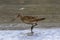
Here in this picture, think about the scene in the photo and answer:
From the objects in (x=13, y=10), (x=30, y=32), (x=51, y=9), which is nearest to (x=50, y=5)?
(x=51, y=9)

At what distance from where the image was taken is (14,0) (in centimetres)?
336

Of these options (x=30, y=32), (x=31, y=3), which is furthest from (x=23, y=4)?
(x=30, y=32)

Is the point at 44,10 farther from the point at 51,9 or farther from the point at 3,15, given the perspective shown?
the point at 3,15

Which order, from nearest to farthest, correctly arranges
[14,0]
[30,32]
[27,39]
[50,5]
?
1. [27,39]
2. [30,32]
3. [50,5]
4. [14,0]

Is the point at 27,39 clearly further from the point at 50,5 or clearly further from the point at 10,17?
the point at 50,5

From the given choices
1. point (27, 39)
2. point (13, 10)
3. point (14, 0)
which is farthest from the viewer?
point (14, 0)

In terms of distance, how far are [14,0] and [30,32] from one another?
5.77 ft

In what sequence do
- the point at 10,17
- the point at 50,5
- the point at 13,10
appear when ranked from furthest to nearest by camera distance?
1. the point at 50,5
2. the point at 13,10
3. the point at 10,17

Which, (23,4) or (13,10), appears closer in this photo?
(13,10)

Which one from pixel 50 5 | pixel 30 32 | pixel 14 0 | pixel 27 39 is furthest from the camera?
pixel 14 0

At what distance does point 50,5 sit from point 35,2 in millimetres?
294

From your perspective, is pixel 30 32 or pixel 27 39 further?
pixel 30 32

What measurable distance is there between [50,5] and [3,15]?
0.85m

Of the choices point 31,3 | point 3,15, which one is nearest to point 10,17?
point 3,15
